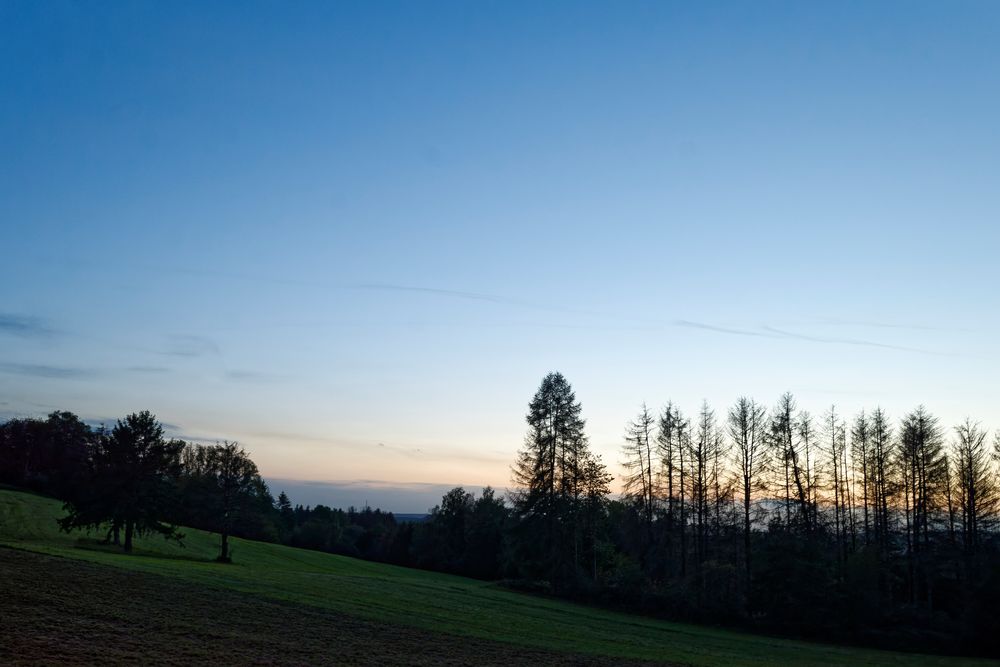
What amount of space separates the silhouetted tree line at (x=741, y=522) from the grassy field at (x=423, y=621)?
4140mm

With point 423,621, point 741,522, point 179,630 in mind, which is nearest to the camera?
point 179,630

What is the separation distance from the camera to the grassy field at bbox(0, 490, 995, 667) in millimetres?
20734

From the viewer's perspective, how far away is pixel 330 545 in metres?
105

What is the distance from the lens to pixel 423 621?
85.8ft

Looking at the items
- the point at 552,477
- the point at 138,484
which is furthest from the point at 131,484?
the point at 552,477

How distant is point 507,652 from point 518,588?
101 feet

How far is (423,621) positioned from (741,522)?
98.3 feet

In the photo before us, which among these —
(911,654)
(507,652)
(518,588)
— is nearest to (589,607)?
(518,588)

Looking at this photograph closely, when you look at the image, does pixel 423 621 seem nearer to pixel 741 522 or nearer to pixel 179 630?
pixel 179 630

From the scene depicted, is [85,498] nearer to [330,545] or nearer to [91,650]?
[91,650]

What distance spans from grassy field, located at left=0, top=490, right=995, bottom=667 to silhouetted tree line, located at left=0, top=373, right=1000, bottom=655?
4.14m

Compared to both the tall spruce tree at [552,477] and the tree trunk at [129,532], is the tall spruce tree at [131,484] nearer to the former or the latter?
the tree trunk at [129,532]

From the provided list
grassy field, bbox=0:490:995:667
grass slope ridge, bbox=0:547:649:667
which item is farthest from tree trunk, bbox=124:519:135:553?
grass slope ridge, bbox=0:547:649:667

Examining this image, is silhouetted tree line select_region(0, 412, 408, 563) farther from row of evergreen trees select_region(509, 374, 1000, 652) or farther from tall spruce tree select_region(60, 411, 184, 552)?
row of evergreen trees select_region(509, 374, 1000, 652)
